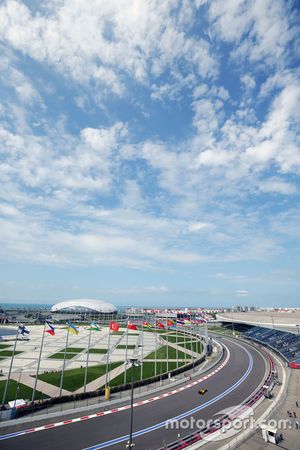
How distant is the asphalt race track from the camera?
81.7ft

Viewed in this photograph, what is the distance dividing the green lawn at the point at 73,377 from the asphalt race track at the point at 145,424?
50.2 feet

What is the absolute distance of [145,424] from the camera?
2922 cm

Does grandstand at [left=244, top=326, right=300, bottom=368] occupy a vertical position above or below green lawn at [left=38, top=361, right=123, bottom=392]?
above

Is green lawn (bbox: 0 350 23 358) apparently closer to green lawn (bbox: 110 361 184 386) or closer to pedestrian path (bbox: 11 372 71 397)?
pedestrian path (bbox: 11 372 71 397)

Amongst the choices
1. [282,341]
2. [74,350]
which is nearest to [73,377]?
[74,350]

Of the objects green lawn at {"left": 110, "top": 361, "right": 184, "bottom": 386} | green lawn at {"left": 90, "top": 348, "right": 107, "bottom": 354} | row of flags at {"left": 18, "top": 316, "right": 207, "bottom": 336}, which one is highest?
row of flags at {"left": 18, "top": 316, "right": 207, "bottom": 336}

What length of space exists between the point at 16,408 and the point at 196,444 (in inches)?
803

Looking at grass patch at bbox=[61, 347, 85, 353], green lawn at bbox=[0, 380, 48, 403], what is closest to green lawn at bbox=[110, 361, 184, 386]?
green lawn at bbox=[0, 380, 48, 403]

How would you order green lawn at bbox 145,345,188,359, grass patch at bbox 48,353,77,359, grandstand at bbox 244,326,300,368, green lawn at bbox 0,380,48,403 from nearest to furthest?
1. green lawn at bbox 0,380,48,403
2. grandstand at bbox 244,326,300,368
3. grass patch at bbox 48,353,77,359
4. green lawn at bbox 145,345,188,359

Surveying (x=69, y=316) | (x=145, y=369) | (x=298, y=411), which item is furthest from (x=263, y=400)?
(x=69, y=316)

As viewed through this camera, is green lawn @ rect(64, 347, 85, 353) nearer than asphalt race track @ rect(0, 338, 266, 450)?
No

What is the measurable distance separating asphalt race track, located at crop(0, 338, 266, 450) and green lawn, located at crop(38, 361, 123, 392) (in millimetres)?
15315

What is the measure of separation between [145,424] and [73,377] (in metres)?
24.8

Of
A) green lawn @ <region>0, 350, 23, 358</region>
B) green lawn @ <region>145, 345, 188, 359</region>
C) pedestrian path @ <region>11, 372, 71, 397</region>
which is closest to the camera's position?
pedestrian path @ <region>11, 372, 71, 397</region>
